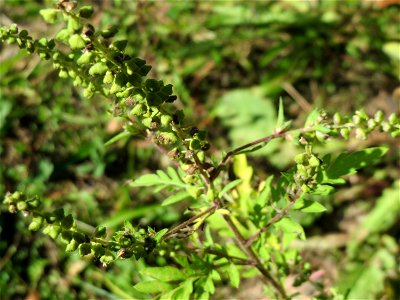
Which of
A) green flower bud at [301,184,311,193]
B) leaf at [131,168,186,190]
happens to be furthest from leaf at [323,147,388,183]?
leaf at [131,168,186,190]

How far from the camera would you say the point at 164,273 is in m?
2.26

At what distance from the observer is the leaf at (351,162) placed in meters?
2.21

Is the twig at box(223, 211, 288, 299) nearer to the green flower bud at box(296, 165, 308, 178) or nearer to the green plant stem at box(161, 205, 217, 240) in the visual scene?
the green plant stem at box(161, 205, 217, 240)

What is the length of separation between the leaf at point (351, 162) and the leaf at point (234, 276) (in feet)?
2.07

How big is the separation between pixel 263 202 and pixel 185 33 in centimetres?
375

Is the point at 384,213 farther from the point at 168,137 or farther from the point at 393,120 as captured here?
the point at 168,137

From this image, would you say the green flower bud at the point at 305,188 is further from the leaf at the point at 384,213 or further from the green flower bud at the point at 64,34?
the leaf at the point at 384,213

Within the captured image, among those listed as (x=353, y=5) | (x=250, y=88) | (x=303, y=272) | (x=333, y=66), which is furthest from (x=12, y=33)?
(x=353, y=5)

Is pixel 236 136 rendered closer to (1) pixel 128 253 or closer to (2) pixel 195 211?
(2) pixel 195 211

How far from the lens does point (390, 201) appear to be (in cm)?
438

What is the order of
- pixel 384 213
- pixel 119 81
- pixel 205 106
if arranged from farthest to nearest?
pixel 205 106 → pixel 384 213 → pixel 119 81

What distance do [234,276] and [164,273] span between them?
0.33 m

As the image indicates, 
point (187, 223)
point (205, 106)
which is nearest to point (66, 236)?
point (187, 223)

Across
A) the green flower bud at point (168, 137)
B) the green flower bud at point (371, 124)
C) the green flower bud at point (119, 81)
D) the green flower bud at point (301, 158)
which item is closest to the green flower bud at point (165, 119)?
the green flower bud at point (168, 137)
